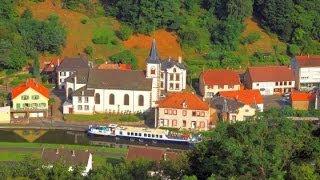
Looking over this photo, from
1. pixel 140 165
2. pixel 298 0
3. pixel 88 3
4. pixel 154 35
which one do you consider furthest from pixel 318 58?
pixel 140 165

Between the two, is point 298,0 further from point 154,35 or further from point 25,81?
point 25,81

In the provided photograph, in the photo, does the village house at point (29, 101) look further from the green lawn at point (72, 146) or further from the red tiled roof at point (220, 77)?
the red tiled roof at point (220, 77)

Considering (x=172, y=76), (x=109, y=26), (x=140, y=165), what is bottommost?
(x=140, y=165)

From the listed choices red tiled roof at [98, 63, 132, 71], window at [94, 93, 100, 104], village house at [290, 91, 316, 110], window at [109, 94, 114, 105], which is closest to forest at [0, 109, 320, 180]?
window at [94, 93, 100, 104]

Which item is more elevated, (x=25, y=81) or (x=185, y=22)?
(x=185, y=22)

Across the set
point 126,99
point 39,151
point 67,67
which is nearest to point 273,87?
point 126,99

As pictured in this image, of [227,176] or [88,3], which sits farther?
[88,3]

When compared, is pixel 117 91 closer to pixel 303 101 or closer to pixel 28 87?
pixel 28 87
